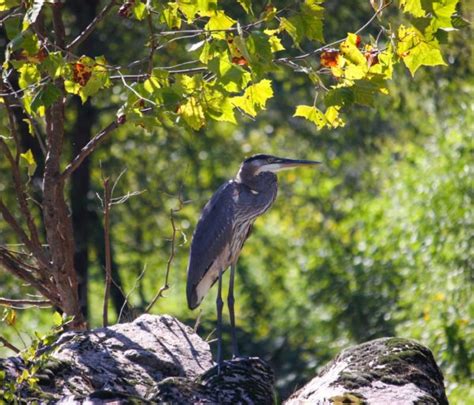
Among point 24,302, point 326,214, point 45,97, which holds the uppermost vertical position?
point 45,97

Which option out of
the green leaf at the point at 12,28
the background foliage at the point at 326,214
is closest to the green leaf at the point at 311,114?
the green leaf at the point at 12,28

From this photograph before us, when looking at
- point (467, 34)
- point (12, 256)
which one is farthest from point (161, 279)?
point (12, 256)

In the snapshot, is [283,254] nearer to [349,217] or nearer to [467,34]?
[349,217]

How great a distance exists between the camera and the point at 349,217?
513 inches

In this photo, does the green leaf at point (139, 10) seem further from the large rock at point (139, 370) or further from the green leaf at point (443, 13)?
the large rock at point (139, 370)

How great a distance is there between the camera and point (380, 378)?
4332 mm

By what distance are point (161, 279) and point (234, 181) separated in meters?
6.97

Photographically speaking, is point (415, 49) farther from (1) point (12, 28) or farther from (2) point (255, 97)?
(1) point (12, 28)

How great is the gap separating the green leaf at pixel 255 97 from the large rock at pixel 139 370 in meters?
1.02

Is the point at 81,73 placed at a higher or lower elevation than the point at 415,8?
lower

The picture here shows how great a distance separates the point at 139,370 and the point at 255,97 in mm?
1191

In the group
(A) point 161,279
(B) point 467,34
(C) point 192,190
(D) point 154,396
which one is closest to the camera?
(D) point 154,396

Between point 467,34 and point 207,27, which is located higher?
point 207,27

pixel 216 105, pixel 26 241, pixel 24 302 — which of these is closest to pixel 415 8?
pixel 216 105
